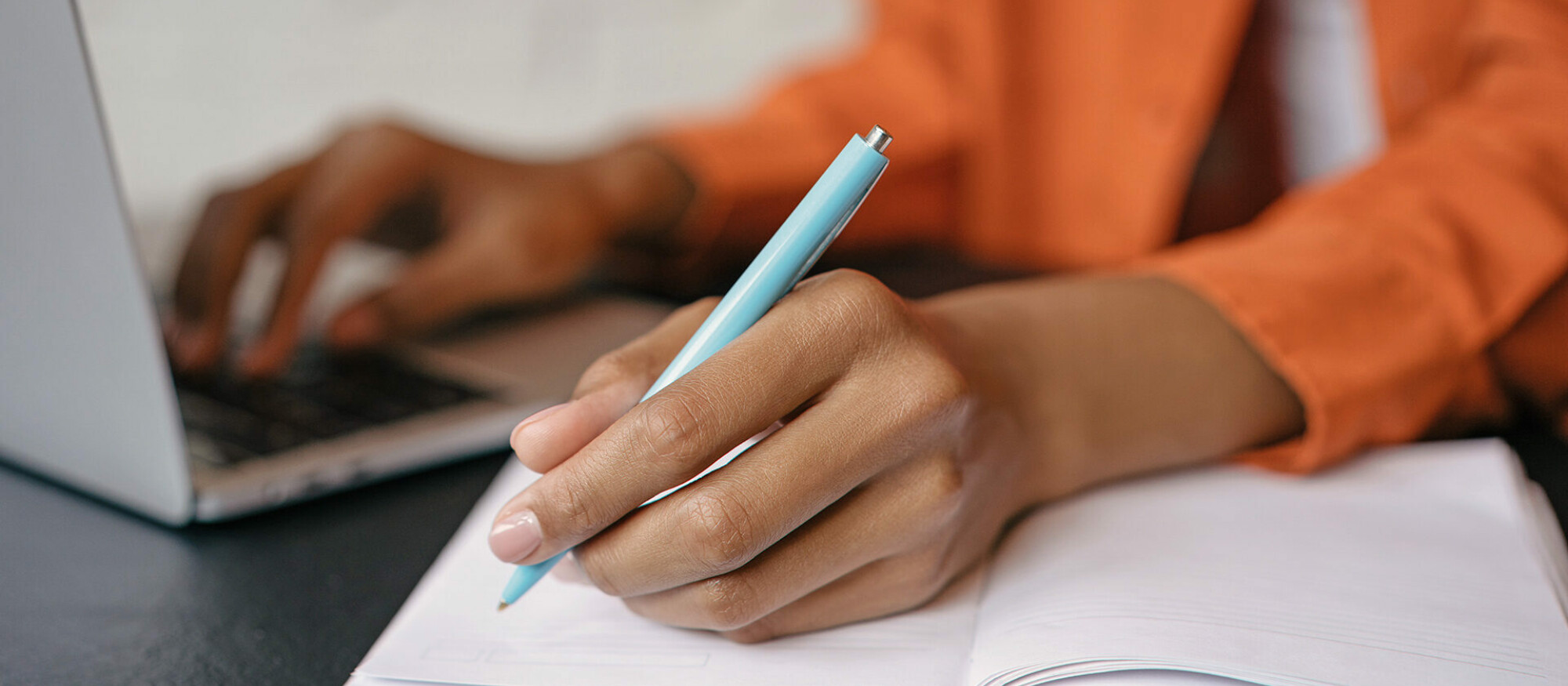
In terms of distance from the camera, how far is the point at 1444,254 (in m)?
0.41

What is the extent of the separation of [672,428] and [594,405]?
0.11 feet

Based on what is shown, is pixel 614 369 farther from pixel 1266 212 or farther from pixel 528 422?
pixel 1266 212

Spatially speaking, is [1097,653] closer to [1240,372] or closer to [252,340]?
[1240,372]

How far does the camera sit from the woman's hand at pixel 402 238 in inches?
21.2

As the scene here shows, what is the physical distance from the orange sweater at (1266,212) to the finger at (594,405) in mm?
255

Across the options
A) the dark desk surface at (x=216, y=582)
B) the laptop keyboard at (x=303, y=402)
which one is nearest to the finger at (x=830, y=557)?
the dark desk surface at (x=216, y=582)

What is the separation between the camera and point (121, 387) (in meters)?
0.32

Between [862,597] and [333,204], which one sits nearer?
[862,597]

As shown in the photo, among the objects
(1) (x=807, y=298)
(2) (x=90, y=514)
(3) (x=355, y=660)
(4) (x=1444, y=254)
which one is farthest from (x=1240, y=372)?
(2) (x=90, y=514)

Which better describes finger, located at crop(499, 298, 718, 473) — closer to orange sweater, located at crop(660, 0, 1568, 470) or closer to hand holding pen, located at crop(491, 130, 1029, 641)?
hand holding pen, located at crop(491, 130, 1029, 641)

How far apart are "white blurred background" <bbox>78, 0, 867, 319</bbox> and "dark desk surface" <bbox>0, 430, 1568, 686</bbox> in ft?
1.68

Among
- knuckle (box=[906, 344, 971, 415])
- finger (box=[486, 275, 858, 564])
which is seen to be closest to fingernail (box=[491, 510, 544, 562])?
finger (box=[486, 275, 858, 564])

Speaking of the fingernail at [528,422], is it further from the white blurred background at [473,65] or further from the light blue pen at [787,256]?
the white blurred background at [473,65]

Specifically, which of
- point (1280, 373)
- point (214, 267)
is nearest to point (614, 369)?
point (1280, 373)
